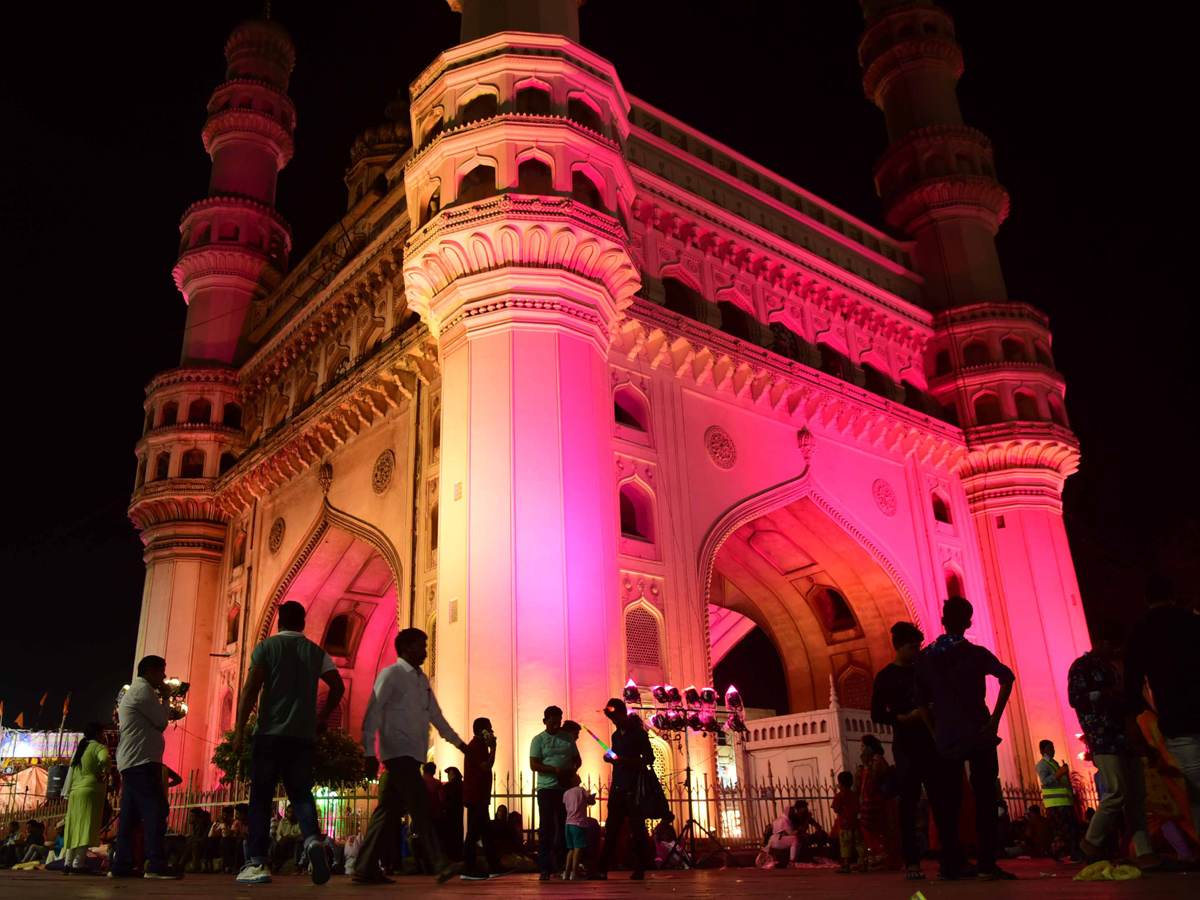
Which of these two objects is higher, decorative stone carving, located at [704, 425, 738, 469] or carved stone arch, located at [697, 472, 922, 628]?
decorative stone carving, located at [704, 425, 738, 469]

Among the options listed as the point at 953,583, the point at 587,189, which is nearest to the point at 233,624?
the point at 587,189

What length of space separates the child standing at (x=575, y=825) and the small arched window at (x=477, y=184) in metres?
10.2

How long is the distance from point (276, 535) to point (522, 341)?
9.93 meters

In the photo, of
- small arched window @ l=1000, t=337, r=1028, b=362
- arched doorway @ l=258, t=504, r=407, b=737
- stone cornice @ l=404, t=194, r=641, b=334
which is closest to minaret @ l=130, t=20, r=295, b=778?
arched doorway @ l=258, t=504, r=407, b=737

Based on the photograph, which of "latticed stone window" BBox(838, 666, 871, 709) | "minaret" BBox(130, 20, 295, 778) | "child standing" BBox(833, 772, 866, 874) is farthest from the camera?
"minaret" BBox(130, 20, 295, 778)

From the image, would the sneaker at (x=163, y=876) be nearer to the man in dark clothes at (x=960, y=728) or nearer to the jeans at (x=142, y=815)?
the jeans at (x=142, y=815)

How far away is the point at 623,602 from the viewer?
50.9ft

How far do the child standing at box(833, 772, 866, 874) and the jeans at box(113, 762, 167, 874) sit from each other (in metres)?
5.51

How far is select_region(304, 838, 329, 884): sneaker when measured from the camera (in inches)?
209

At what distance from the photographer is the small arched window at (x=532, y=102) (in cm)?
1648

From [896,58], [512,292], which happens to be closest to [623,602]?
[512,292]

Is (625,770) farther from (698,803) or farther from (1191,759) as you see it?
(698,803)

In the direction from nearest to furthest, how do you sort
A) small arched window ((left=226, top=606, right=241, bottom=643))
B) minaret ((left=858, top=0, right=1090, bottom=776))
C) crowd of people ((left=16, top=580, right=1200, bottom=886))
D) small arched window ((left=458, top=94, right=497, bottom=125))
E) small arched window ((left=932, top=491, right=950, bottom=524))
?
crowd of people ((left=16, top=580, right=1200, bottom=886)) < small arched window ((left=458, top=94, right=497, bottom=125)) < minaret ((left=858, top=0, right=1090, bottom=776)) < small arched window ((left=226, top=606, right=241, bottom=643)) < small arched window ((left=932, top=491, right=950, bottom=524))

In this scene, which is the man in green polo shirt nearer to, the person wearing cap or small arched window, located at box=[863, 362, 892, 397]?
the person wearing cap
